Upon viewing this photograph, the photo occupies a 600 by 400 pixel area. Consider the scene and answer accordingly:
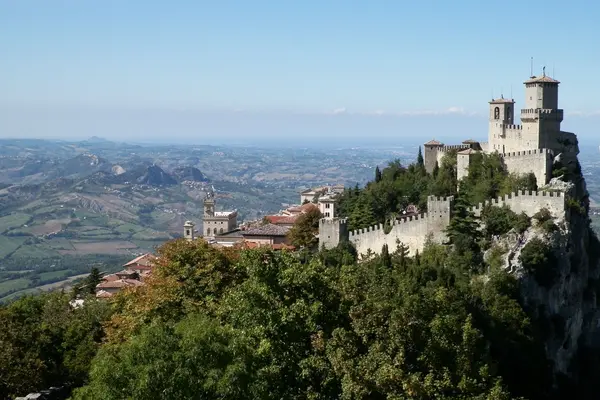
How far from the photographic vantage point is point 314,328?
26.9 meters

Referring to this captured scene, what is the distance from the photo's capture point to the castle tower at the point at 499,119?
186ft

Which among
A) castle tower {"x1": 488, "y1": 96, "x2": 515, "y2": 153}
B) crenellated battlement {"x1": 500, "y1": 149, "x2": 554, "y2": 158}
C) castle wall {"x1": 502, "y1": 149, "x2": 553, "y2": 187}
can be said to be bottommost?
castle wall {"x1": 502, "y1": 149, "x2": 553, "y2": 187}

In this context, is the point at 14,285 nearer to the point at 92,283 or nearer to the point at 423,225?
the point at 92,283

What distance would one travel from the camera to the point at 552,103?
2170 inches

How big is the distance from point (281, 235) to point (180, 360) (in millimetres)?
38253

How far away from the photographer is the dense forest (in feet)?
76.2

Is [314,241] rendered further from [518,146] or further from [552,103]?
[552,103]

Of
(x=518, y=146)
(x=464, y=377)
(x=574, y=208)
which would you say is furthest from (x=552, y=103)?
(x=464, y=377)

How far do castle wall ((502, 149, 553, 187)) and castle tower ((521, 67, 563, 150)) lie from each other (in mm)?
2417

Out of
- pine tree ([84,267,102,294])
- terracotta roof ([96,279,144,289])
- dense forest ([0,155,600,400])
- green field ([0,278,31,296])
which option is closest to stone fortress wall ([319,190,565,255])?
dense forest ([0,155,600,400])

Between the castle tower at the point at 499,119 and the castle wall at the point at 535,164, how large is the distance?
14.1 feet

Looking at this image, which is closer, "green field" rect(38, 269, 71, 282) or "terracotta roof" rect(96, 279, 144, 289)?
"terracotta roof" rect(96, 279, 144, 289)

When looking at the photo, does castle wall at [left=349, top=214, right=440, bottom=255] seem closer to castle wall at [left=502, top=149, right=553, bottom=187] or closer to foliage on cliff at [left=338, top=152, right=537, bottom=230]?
foliage on cliff at [left=338, top=152, right=537, bottom=230]

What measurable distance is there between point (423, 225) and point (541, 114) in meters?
13.2
